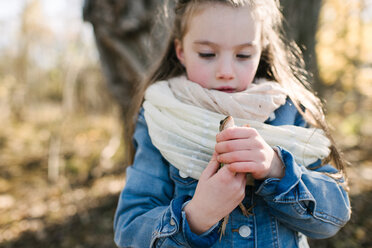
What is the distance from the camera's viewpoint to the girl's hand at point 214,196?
990 mm

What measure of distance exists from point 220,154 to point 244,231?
0.43 meters

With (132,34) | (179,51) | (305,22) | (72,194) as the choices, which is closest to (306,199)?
(179,51)

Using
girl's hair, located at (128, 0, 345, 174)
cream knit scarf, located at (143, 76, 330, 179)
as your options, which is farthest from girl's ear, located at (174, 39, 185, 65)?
cream knit scarf, located at (143, 76, 330, 179)

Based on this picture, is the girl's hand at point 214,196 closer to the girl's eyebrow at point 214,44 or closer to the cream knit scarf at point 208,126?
the cream knit scarf at point 208,126

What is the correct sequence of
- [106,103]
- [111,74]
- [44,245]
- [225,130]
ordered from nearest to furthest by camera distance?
1. [225,130]
2. [111,74]
3. [44,245]
4. [106,103]

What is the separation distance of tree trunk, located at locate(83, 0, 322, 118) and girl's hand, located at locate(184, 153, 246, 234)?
5.54 ft

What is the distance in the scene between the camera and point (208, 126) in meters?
1.22

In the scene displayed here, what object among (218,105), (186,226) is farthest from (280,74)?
(186,226)

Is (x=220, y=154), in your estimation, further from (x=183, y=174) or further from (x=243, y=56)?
(x=243, y=56)

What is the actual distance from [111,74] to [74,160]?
158 inches

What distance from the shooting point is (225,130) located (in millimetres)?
1004

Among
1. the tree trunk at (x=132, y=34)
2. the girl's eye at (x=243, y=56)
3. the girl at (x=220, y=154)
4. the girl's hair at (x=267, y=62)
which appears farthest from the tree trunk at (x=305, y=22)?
the girl's eye at (x=243, y=56)

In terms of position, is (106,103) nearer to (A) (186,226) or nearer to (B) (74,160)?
(B) (74,160)

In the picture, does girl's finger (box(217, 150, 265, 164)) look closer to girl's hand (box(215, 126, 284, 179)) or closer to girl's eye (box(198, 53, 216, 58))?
girl's hand (box(215, 126, 284, 179))
